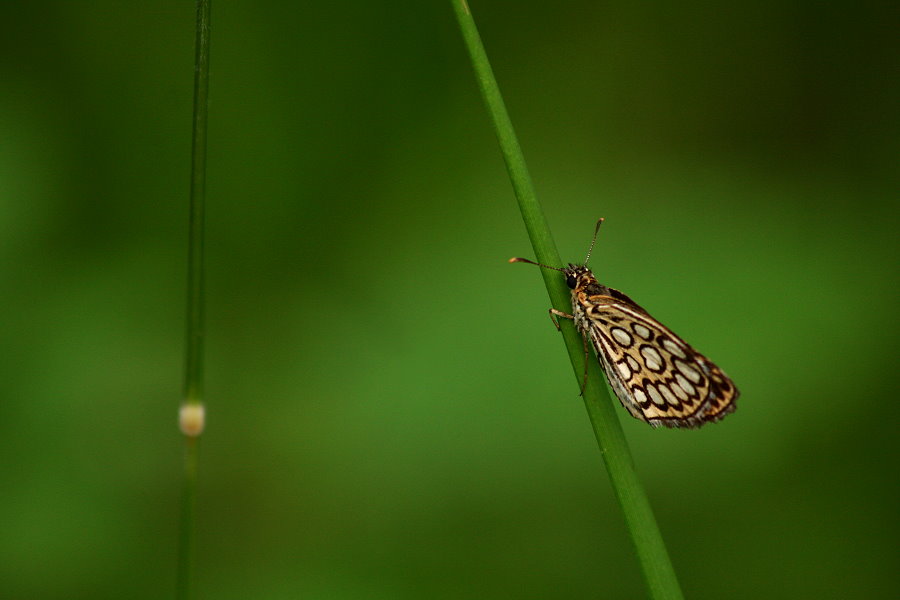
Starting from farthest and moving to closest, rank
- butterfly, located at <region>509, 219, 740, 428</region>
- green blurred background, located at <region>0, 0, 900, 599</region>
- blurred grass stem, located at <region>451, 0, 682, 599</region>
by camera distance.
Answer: green blurred background, located at <region>0, 0, 900, 599</region>
butterfly, located at <region>509, 219, 740, 428</region>
blurred grass stem, located at <region>451, 0, 682, 599</region>

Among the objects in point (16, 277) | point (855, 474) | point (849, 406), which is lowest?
point (855, 474)

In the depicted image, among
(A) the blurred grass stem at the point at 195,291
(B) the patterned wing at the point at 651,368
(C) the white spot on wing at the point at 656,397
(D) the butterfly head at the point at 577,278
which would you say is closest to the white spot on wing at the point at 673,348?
(B) the patterned wing at the point at 651,368

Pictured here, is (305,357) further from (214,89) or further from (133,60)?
(133,60)

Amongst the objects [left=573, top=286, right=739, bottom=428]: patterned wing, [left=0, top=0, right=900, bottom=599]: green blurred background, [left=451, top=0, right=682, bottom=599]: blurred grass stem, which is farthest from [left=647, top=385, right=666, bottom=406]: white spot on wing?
[left=0, top=0, right=900, bottom=599]: green blurred background

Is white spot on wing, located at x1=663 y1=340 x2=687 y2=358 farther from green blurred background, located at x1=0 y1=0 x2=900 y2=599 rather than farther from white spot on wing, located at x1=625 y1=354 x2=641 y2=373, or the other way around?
green blurred background, located at x1=0 y1=0 x2=900 y2=599

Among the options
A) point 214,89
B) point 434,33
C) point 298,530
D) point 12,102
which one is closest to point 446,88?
point 434,33
